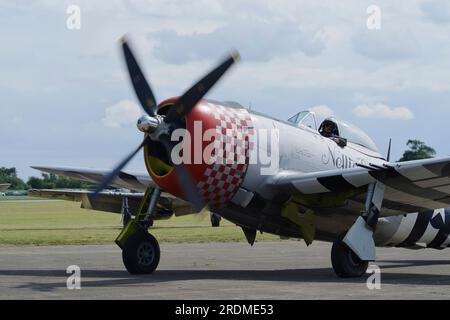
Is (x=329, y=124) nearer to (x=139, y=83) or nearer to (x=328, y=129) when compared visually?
(x=328, y=129)

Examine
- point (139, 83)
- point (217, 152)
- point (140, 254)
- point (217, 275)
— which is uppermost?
point (139, 83)

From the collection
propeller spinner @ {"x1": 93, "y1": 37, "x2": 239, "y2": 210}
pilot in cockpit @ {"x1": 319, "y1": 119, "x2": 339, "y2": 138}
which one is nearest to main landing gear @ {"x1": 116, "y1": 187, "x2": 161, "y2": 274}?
propeller spinner @ {"x1": 93, "y1": 37, "x2": 239, "y2": 210}

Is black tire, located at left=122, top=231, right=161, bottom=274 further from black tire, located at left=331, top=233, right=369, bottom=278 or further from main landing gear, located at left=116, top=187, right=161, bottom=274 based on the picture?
black tire, located at left=331, top=233, right=369, bottom=278

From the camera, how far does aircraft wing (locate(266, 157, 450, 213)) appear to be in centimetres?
1398

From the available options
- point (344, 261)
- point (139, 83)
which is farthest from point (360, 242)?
point (139, 83)

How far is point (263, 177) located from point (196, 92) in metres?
2.28

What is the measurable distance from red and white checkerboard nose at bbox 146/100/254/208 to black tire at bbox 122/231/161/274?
1.26m

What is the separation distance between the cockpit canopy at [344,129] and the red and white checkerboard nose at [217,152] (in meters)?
2.37

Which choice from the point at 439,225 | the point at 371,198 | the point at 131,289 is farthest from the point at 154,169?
the point at 439,225

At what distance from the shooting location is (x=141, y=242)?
14438 millimetres

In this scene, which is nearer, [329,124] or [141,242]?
[141,242]

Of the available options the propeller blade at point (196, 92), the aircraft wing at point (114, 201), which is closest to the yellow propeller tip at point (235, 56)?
the propeller blade at point (196, 92)

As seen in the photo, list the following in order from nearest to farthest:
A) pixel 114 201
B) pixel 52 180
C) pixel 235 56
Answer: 1. pixel 235 56
2. pixel 114 201
3. pixel 52 180
